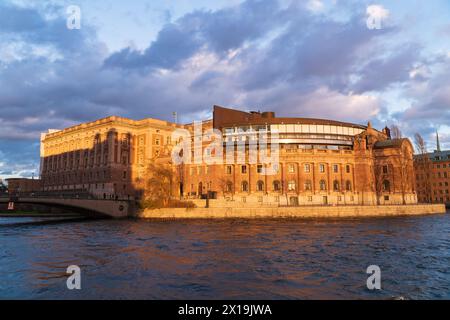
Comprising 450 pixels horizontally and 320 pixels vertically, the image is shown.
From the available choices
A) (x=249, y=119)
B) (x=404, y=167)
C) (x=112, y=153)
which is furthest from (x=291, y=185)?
(x=112, y=153)

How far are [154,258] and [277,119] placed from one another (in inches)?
2901

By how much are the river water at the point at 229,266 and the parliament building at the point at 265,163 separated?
3518 cm

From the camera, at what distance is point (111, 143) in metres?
109

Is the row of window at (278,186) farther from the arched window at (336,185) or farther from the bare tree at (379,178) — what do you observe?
the bare tree at (379,178)

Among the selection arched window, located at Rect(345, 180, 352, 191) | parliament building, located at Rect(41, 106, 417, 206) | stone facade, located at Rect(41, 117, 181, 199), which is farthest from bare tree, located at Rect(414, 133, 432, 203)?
stone facade, located at Rect(41, 117, 181, 199)

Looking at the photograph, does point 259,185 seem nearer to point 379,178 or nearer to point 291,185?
point 291,185

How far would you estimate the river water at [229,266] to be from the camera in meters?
17.7

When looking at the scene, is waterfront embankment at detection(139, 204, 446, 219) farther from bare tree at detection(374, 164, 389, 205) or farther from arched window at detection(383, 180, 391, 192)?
arched window at detection(383, 180, 391, 192)

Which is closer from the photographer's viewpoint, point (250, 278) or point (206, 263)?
point (250, 278)

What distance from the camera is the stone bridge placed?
68.6 m

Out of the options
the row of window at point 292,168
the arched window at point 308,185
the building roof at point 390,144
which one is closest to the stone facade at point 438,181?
the building roof at point 390,144

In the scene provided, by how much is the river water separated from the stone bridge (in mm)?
31791

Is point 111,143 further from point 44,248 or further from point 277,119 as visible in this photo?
point 44,248
